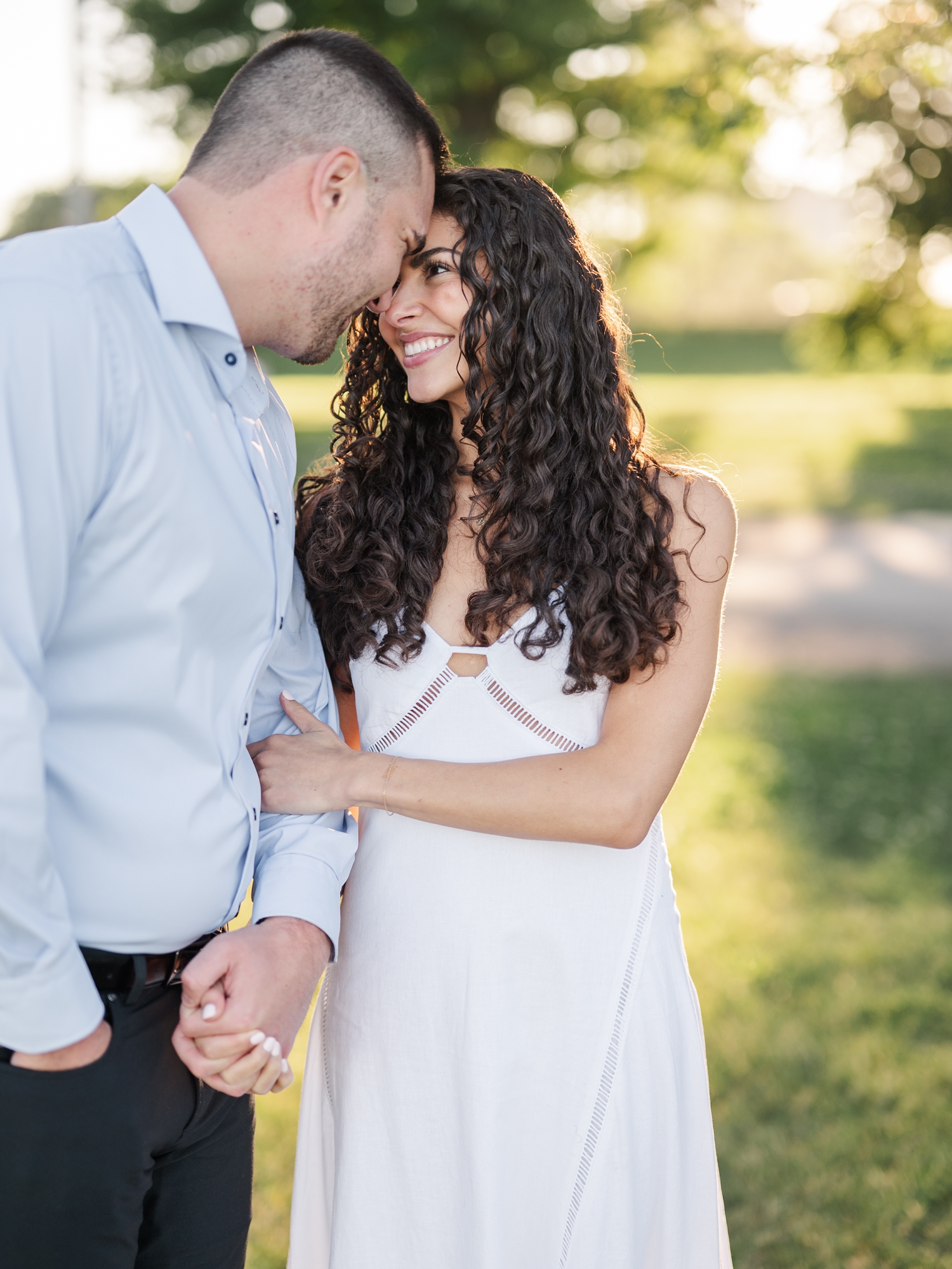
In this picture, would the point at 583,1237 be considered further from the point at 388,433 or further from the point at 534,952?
the point at 388,433

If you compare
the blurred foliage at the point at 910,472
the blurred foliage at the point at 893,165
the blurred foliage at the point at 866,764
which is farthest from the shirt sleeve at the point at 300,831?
the blurred foliage at the point at 910,472

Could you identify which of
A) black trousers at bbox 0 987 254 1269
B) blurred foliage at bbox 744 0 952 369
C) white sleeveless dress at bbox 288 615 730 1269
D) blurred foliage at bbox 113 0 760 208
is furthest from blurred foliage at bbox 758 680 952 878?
blurred foliage at bbox 113 0 760 208

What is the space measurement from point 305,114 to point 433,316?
548mm

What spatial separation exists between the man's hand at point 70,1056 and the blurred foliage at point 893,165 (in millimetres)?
3802

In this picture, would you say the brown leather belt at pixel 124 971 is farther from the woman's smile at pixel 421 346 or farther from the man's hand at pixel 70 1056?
the woman's smile at pixel 421 346

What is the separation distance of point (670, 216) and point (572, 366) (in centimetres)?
2435

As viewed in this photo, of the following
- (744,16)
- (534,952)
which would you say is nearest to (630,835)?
Answer: (534,952)

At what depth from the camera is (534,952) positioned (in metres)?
2.21

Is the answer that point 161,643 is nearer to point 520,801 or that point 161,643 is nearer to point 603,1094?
point 520,801

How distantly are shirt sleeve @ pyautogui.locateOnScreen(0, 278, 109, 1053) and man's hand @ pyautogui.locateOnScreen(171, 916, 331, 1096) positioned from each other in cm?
23

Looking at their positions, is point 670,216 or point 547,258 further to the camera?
point 670,216

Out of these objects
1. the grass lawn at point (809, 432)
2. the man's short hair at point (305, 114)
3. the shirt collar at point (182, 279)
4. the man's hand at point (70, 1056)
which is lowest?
the grass lawn at point (809, 432)

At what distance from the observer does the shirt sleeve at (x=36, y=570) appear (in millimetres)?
1439

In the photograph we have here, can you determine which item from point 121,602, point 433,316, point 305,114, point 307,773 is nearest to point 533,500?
point 433,316
